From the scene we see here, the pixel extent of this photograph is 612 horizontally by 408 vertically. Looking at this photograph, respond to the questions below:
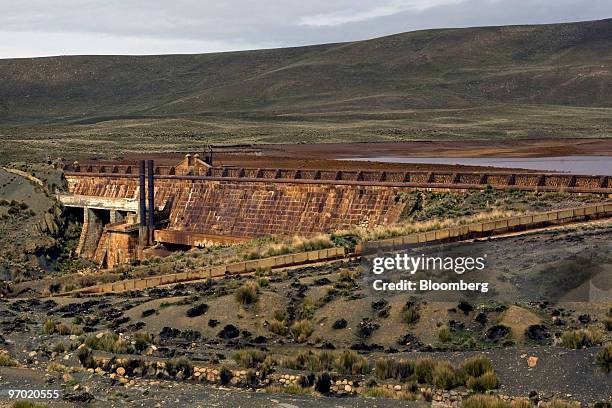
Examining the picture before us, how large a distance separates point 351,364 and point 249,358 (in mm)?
2299

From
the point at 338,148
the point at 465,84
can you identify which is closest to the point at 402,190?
the point at 338,148

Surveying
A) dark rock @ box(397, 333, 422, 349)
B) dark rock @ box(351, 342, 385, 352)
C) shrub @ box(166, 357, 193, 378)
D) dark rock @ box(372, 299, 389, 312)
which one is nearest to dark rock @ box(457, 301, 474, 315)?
dark rock @ box(397, 333, 422, 349)

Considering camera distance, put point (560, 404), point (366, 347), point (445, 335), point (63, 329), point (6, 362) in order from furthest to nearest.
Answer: point (63, 329) → point (6, 362) → point (366, 347) → point (445, 335) → point (560, 404)

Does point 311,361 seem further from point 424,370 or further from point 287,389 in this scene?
point 424,370

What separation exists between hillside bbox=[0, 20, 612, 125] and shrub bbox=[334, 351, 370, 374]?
416 feet

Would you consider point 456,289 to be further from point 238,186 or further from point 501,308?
point 238,186

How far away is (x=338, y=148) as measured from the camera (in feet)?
273

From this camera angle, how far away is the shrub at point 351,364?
59.6 feet

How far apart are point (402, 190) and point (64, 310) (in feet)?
46.8

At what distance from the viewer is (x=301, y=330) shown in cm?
2111

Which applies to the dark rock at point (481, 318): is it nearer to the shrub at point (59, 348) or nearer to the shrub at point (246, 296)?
the shrub at point (246, 296)

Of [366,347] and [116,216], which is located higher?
[366,347]

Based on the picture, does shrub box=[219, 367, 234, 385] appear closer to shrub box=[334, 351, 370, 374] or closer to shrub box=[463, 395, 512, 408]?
shrub box=[334, 351, 370, 374]

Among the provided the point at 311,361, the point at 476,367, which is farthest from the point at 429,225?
the point at 476,367
